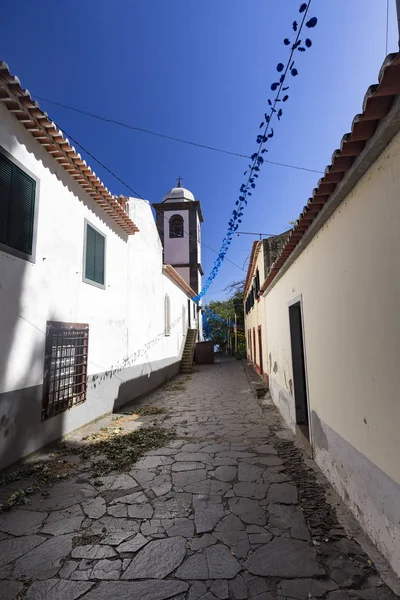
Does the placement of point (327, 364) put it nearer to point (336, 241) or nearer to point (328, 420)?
point (328, 420)

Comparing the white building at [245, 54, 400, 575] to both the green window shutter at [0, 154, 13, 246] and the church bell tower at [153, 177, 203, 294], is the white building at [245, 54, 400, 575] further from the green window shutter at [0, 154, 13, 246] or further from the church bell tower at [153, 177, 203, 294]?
the church bell tower at [153, 177, 203, 294]

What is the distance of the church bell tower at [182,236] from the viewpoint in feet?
74.3

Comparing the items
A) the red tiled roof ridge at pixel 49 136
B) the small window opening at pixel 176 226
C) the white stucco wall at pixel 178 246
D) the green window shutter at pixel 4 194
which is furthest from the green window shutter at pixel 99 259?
the small window opening at pixel 176 226

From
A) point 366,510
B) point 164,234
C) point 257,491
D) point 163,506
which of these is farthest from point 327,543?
point 164,234

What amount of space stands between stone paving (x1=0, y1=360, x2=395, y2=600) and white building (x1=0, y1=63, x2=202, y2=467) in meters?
1.55

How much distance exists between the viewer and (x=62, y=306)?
5320mm

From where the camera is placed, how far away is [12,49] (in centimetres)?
448

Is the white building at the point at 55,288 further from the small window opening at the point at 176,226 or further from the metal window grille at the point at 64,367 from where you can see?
the small window opening at the point at 176,226

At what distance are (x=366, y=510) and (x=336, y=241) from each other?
2401 millimetres

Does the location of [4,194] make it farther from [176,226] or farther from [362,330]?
[176,226]

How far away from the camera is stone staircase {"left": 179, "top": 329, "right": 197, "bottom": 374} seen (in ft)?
49.9

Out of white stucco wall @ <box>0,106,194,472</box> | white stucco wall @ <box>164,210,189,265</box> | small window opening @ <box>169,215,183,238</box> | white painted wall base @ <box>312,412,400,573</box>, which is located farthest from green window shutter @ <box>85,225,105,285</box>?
small window opening @ <box>169,215,183,238</box>

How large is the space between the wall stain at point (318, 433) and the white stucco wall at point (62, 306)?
4013 millimetres

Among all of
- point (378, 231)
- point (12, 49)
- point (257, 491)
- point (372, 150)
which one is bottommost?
point (257, 491)
